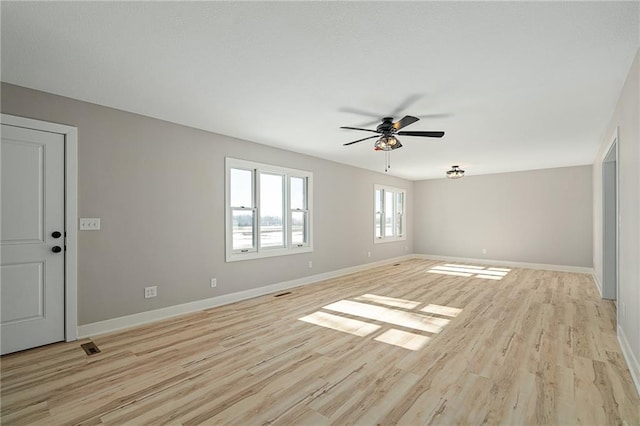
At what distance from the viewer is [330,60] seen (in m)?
2.61

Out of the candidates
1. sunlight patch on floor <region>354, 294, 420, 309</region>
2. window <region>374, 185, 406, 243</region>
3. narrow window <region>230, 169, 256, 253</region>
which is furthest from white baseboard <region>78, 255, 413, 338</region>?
window <region>374, 185, 406, 243</region>

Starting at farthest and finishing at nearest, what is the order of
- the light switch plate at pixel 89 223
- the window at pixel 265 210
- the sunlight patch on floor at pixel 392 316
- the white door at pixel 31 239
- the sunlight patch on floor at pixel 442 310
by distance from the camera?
the window at pixel 265 210 → the sunlight patch on floor at pixel 442 310 → the sunlight patch on floor at pixel 392 316 → the light switch plate at pixel 89 223 → the white door at pixel 31 239

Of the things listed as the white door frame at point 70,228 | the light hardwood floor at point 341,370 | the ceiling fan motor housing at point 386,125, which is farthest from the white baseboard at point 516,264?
the white door frame at point 70,228

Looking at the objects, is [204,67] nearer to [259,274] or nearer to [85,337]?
[85,337]

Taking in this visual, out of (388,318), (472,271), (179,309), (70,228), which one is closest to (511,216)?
(472,271)

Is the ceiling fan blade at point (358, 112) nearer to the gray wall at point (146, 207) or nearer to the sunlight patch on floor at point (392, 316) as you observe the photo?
the gray wall at point (146, 207)

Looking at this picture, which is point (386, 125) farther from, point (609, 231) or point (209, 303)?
point (609, 231)

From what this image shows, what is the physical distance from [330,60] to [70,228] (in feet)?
10.6

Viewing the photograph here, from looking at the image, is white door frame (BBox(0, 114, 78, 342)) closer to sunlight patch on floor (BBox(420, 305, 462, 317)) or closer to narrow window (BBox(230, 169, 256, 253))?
narrow window (BBox(230, 169, 256, 253))

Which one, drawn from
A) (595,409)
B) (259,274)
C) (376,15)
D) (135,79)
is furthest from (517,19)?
(259,274)

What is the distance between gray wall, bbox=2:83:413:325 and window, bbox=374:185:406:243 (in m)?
3.66

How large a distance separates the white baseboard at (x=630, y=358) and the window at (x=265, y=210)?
4565 millimetres

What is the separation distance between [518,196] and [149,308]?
8804 millimetres

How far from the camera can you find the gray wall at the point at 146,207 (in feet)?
11.5
